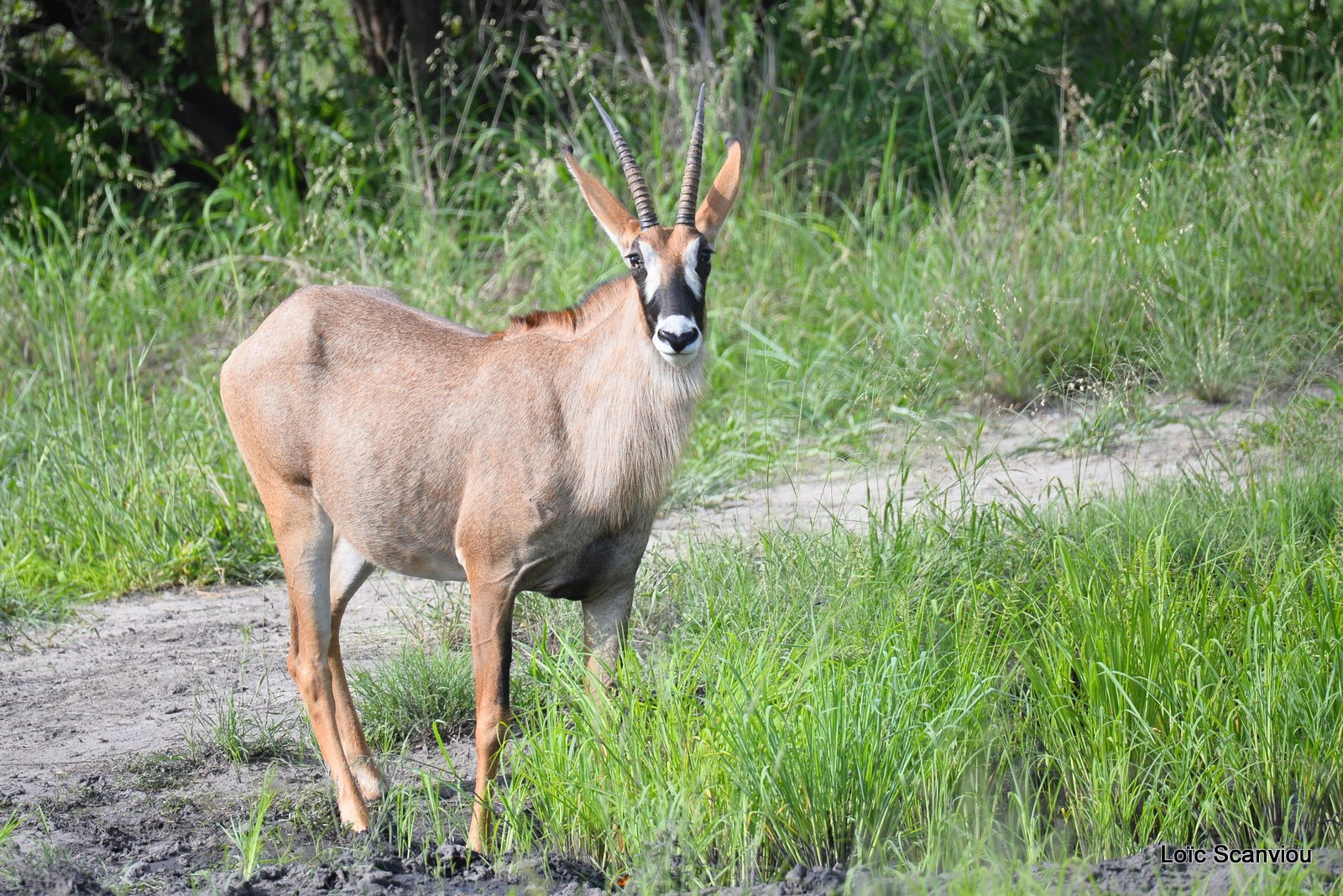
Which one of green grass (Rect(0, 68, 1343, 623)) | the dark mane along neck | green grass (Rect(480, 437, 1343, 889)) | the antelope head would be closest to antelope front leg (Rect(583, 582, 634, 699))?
green grass (Rect(480, 437, 1343, 889))

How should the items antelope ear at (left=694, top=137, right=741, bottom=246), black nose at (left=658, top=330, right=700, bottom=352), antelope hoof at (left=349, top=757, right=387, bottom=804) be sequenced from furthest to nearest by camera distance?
antelope hoof at (left=349, top=757, right=387, bottom=804)
antelope ear at (left=694, top=137, right=741, bottom=246)
black nose at (left=658, top=330, right=700, bottom=352)

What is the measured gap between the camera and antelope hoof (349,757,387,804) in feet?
14.4

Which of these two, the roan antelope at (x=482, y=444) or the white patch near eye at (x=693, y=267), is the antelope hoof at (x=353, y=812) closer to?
the roan antelope at (x=482, y=444)

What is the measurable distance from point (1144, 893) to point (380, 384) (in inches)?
102

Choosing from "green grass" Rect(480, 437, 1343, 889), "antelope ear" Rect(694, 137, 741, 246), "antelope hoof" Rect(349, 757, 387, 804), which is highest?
"antelope ear" Rect(694, 137, 741, 246)

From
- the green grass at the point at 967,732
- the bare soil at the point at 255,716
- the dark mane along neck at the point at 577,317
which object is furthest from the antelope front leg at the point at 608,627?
the dark mane along neck at the point at 577,317

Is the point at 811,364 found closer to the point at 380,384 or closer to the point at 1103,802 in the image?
the point at 380,384

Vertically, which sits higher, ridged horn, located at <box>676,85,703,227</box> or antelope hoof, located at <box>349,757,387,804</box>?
ridged horn, located at <box>676,85,703,227</box>

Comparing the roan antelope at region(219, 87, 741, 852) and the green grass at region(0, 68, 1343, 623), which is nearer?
the roan antelope at region(219, 87, 741, 852)

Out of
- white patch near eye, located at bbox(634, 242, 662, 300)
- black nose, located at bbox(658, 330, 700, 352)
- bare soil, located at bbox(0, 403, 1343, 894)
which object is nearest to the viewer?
bare soil, located at bbox(0, 403, 1343, 894)

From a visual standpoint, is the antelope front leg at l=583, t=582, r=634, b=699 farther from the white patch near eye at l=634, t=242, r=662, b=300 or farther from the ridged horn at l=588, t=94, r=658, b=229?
the ridged horn at l=588, t=94, r=658, b=229

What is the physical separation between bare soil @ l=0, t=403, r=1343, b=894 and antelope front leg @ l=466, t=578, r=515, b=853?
0.47 feet

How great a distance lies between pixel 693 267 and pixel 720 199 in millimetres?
451

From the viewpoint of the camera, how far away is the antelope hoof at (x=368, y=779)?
4395 mm
